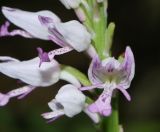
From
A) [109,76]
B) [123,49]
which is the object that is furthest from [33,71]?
[123,49]

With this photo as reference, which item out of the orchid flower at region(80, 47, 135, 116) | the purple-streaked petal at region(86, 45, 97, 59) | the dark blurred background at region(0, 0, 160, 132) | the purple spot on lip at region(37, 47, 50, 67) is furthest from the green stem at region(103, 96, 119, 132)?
the dark blurred background at region(0, 0, 160, 132)

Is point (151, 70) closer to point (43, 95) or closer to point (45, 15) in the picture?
point (43, 95)

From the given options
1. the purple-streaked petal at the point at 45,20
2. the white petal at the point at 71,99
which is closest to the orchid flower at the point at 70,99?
the white petal at the point at 71,99

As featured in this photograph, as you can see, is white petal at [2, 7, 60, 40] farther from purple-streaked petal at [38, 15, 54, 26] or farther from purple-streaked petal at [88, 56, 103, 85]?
purple-streaked petal at [88, 56, 103, 85]

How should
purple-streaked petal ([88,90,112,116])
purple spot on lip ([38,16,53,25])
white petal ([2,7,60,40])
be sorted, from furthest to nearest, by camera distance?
white petal ([2,7,60,40])
purple spot on lip ([38,16,53,25])
purple-streaked petal ([88,90,112,116])

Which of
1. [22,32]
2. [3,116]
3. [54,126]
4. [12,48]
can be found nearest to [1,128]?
[3,116]

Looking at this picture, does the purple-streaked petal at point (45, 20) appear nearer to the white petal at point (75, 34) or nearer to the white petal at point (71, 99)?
the white petal at point (75, 34)
